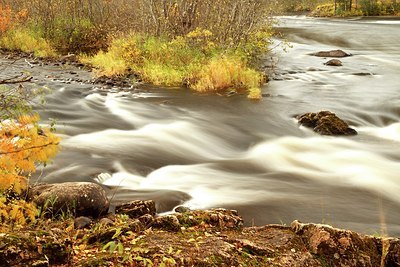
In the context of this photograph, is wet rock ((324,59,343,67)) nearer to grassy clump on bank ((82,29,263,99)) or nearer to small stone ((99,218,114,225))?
grassy clump on bank ((82,29,263,99))

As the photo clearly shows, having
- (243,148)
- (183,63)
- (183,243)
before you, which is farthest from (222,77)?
(183,243)

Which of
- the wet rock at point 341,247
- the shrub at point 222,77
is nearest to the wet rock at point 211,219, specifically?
the wet rock at point 341,247

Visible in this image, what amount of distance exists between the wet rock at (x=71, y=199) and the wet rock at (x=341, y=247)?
227cm

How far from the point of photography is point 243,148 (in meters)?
8.98

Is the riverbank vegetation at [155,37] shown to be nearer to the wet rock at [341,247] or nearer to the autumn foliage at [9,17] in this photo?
the autumn foliage at [9,17]

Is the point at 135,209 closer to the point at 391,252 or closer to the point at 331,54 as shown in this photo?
the point at 391,252

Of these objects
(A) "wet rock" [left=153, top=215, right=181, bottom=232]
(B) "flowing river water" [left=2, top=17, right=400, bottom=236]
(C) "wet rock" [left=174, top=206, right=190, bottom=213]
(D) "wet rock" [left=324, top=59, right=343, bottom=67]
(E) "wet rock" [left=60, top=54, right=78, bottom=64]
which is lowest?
(B) "flowing river water" [left=2, top=17, right=400, bottom=236]

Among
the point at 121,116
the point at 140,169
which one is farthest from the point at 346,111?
the point at 140,169

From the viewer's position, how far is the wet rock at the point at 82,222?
4523 millimetres

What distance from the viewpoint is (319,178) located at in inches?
289

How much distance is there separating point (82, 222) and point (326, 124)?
21.5ft

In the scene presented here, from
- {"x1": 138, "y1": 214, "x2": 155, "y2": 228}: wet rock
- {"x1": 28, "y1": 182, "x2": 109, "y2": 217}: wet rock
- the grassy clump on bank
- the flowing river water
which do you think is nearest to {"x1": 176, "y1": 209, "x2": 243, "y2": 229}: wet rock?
{"x1": 138, "y1": 214, "x2": 155, "y2": 228}: wet rock

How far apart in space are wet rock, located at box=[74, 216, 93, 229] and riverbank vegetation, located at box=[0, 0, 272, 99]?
330 inches

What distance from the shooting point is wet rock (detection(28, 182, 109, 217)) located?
484 cm
